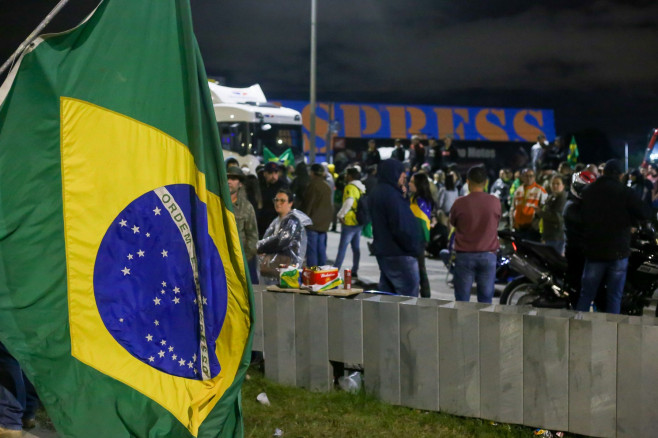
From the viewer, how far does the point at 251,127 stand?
24.4m

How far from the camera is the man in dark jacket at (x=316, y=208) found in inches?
467

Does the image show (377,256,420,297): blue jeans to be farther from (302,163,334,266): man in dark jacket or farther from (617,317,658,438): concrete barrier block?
(302,163,334,266): man in dark jacket

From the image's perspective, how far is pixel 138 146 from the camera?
430cm

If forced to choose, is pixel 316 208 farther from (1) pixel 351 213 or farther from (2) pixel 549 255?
(2) pixel 549 255

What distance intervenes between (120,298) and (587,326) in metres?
2.87

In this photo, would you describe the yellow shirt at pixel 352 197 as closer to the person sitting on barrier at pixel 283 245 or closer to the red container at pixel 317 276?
the person sitting on barrier at pixel 283 245

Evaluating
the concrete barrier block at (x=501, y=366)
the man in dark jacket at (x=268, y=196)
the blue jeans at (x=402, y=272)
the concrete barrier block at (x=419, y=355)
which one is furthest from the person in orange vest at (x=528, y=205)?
the concrete barrier block at (x=501, y=366)

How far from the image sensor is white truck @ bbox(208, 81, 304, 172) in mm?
24359

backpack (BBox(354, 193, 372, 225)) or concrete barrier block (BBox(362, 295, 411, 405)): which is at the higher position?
backpack (BBox(354, 193, 372, 225))

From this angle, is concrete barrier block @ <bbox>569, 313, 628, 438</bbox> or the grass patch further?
the grass patch

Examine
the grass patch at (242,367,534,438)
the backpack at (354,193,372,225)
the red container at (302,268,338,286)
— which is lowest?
the grass patch at (242,367,534,438)

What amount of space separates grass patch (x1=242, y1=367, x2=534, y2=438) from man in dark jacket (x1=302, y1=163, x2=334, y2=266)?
18.2 feet

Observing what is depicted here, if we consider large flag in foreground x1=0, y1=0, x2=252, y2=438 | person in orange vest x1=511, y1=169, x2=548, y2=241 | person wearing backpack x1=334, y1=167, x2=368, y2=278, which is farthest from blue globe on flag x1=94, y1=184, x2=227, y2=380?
person in orange vest x1=511, y1=169, x2=548, y2=241

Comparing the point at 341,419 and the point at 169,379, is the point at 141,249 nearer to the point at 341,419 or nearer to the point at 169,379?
the point at 169,379
